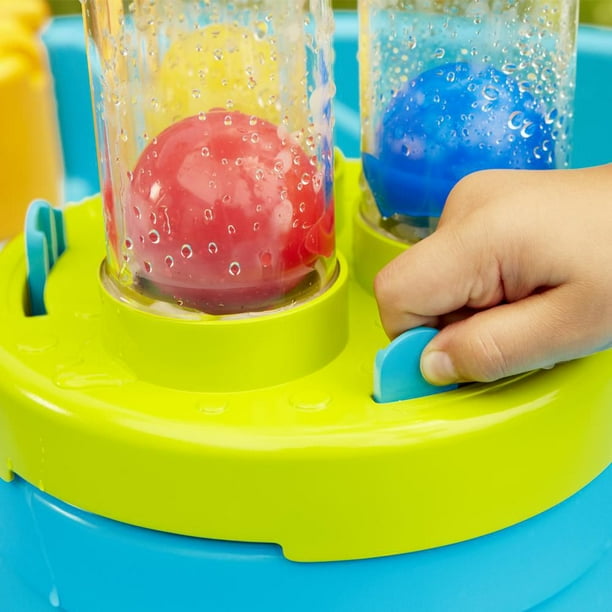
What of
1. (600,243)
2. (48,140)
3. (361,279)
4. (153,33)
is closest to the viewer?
(600,243)

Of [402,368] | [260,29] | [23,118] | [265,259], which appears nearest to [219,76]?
[260,29]

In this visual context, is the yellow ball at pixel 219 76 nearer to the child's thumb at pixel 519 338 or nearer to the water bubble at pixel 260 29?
the water bubble at pixel 260 29

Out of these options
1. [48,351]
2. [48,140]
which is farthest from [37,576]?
[48,140]

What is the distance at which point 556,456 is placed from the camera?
1.93 feet

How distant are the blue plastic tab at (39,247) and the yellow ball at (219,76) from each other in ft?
0.57

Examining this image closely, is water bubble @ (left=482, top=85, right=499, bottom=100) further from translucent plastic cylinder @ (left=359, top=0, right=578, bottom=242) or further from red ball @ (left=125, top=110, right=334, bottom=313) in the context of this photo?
red ball @ (left=125, top=110, right=334, bottom=313)

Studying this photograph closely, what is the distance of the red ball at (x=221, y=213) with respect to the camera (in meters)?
0.58

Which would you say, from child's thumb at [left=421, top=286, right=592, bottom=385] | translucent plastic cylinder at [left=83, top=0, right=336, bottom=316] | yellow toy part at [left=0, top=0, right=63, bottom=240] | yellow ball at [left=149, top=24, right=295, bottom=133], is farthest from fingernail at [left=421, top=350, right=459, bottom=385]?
yellow toy part at [left=0, top=0, right=63, bottom=240]

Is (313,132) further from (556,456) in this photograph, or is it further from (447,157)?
(556,456)

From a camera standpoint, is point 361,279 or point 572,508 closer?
point 572,508

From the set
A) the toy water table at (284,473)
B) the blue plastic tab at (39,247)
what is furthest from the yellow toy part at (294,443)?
the blue plastic tab at (39,247)

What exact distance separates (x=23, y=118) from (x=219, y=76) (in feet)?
3.01

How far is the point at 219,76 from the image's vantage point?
2.12 feet

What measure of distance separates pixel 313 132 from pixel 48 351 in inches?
10.0
